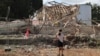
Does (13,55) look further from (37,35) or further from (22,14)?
(22,14)

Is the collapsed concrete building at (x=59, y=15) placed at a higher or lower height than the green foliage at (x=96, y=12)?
higher

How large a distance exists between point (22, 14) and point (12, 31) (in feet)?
104

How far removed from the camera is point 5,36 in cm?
3212

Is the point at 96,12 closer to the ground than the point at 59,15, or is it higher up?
closer to the ground

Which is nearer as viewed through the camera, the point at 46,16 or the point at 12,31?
the point at 12,31

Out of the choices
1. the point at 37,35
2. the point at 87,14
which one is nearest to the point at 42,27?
the point at 37,35

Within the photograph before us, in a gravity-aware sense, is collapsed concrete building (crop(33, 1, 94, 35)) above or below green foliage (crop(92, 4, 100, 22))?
above

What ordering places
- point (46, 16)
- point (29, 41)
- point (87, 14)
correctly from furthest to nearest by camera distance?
point (87, 14), point (46, 16), point (29, 41)

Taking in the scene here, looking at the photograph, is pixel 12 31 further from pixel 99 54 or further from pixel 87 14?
pixel 87 14

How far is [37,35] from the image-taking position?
105 feet

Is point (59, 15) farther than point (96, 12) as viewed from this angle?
No

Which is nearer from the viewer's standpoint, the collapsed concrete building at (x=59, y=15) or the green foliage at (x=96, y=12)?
the collapsed concrete building at (x=59, y=15)

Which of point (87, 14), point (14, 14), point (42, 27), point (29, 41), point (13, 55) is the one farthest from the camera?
point (14, 14)

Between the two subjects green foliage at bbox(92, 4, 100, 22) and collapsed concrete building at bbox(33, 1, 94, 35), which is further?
green foliage at bbox(92, 4, 100, 22)
